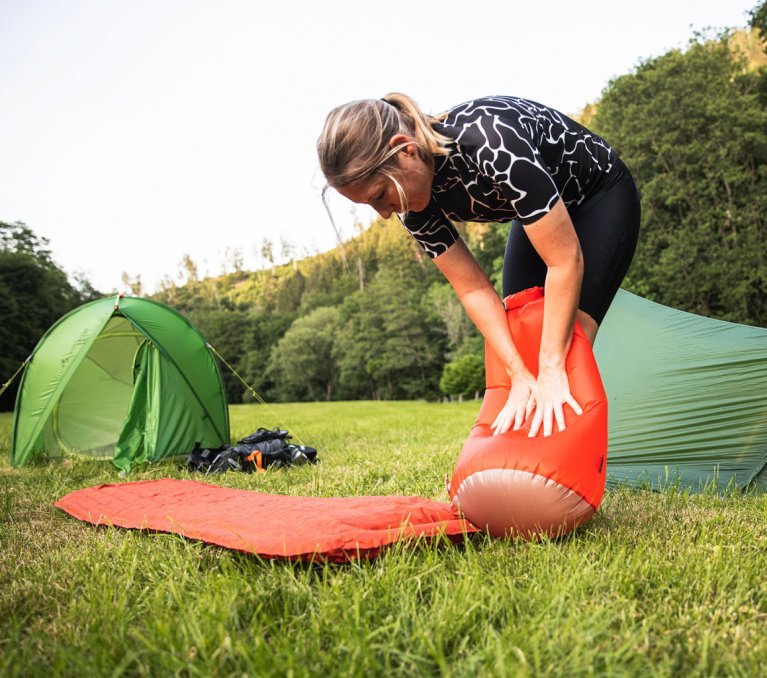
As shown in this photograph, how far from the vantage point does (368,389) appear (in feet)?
143

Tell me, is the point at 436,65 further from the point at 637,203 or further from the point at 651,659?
the point at 651,659

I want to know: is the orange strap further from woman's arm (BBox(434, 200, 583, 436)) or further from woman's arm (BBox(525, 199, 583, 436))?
woman's arm (BBox(525, 199, 583, 436))

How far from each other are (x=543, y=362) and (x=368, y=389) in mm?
41660

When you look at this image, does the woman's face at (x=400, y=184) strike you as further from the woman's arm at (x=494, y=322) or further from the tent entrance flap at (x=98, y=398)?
the tent entrance flap at (x=98, y=398)

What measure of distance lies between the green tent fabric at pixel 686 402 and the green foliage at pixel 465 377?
27.5 m

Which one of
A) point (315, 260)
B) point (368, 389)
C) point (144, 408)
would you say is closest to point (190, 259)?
point (315, 260)

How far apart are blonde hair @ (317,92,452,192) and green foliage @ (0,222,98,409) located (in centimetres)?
2921

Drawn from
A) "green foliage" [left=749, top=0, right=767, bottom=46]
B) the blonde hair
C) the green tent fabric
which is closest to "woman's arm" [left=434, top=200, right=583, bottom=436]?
the blonde hair

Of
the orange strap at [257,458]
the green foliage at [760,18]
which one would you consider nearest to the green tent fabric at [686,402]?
A: the orange strap at [257,458]

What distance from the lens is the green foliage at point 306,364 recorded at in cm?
4556

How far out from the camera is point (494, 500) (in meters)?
1.96

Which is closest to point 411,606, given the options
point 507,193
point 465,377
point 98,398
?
point 507,193

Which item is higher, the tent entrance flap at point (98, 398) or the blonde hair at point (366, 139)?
the blonde hair at point (366, 139)

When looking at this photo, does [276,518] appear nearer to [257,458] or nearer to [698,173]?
[257,458]
